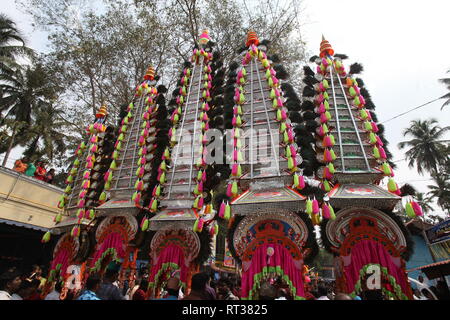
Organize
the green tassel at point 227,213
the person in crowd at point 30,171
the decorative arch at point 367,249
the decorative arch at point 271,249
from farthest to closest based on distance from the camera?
the person in crowd at point 30,171 < the green tassel at point 227,213 < the decorative arch at point 271,249 < the decorative arch at point 367,249

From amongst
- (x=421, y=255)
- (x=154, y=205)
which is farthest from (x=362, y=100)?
(x=421, y=255)

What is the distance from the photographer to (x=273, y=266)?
15.7 feet

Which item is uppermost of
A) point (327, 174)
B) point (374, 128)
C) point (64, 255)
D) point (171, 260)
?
point (374, 128)

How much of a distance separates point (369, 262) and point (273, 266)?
1.63m

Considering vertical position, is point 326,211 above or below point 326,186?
below

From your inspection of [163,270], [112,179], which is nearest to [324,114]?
[163,270]

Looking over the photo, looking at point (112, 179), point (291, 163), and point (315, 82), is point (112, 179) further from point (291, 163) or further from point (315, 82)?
point (315, 82)

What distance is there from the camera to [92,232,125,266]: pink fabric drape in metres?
6.63

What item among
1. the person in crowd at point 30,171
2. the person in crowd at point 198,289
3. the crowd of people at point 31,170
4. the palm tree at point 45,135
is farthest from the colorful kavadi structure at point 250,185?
the palm tree at point 45,135

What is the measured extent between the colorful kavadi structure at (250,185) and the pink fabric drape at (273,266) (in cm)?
2

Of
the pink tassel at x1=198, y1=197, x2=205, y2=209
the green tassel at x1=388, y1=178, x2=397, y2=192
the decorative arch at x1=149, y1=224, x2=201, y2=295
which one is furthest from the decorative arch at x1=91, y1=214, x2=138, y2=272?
the green tassel at x1=388, y1=178, x2=397, y2=192

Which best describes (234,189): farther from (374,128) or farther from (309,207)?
(374,128)

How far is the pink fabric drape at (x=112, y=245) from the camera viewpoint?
6634 mm

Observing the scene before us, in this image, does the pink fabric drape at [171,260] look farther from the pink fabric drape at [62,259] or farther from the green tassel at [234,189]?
the pink fabric drape at [62,259]
